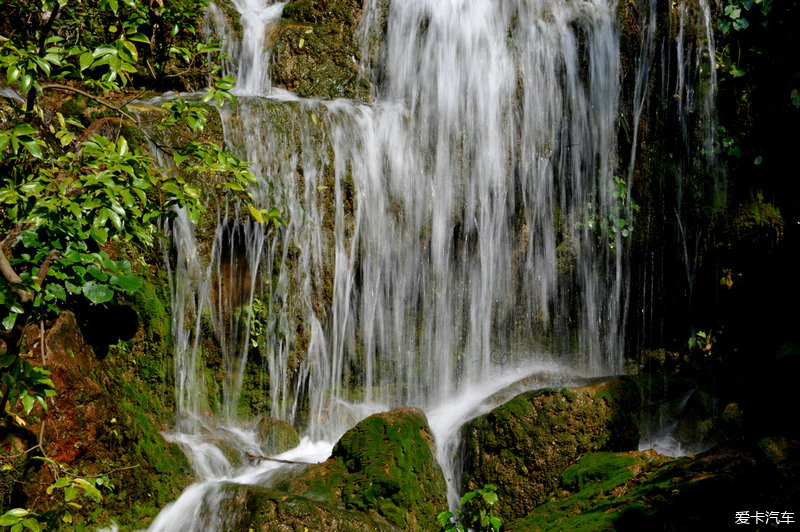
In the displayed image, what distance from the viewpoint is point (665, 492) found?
13.7 ft

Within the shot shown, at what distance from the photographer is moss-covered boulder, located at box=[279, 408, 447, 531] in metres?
4.57

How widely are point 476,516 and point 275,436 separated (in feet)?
6.88

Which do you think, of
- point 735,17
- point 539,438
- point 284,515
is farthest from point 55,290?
point 735,17

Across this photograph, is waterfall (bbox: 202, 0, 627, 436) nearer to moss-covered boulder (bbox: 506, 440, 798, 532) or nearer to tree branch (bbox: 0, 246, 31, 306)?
moss-covered boulder (bbox: 506, 440, 798, 532)

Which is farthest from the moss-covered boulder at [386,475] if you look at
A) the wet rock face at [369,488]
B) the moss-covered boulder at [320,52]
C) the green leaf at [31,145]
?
the moss-covered boulder at [320,52]

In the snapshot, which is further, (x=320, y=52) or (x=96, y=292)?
(x=320, y=52)

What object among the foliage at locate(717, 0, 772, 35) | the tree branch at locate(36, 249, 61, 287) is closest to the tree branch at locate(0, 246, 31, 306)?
the tree branch at locate(36, 249, 61, 287)

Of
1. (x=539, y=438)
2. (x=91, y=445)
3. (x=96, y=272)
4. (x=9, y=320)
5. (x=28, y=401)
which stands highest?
(x=96, y=272)

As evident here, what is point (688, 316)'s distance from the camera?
809 centimetres

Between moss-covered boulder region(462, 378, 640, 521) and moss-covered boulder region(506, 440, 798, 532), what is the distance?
5.8 inches

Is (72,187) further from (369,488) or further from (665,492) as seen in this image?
(665,492)

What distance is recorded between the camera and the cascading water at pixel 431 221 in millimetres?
6684

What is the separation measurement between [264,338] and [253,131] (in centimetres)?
211

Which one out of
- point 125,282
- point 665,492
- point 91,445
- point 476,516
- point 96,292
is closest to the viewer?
point 96,292
